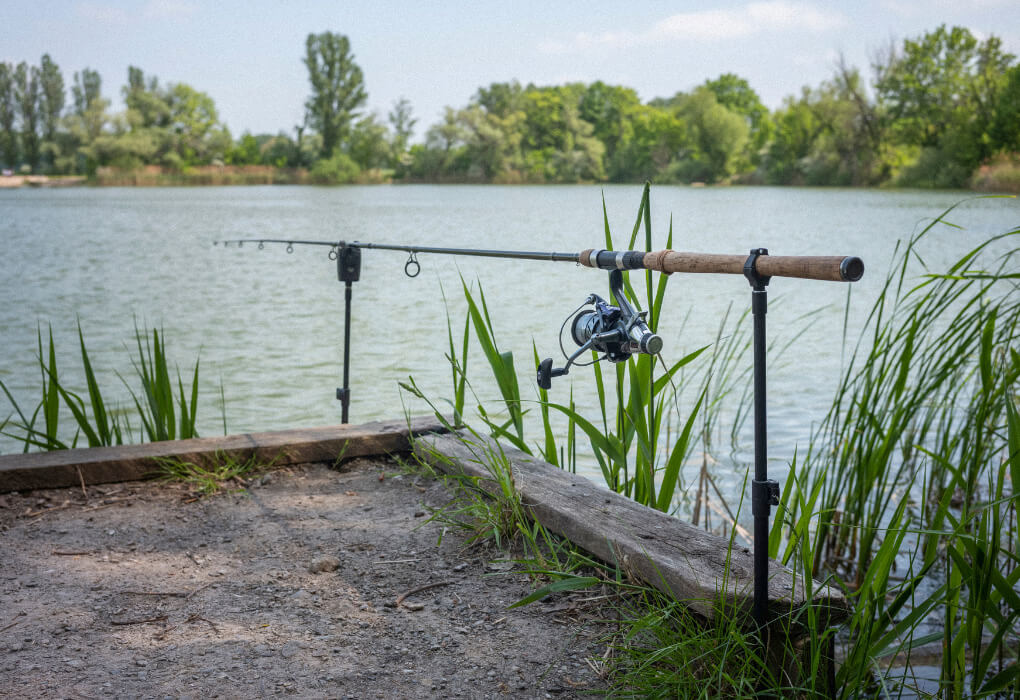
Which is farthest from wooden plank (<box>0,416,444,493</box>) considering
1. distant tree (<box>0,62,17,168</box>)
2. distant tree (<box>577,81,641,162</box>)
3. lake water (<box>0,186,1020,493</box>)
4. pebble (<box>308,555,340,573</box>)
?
distant tree (<box>577,81,641,162</box>)

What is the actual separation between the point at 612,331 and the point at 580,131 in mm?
72866

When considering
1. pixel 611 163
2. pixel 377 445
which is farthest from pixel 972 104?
pixel 377 445

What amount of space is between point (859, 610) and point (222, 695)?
1.11 meters

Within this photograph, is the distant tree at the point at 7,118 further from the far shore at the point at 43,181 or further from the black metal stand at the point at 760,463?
the black metal stand at the point at 760,463

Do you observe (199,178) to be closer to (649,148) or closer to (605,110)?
(649,148)

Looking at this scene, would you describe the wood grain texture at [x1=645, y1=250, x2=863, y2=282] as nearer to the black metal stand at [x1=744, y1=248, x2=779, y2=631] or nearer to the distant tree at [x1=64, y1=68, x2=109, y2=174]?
the black metal stand at [x1=744, y1=248, x2=779, y2=631]

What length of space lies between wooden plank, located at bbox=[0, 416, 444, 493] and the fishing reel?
127 cm

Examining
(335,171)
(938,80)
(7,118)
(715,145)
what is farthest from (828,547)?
(7,118)

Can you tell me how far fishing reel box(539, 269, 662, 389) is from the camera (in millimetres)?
1589

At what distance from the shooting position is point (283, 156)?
66375 mm

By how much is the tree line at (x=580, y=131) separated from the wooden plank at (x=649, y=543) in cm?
3935

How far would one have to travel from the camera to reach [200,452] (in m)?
2.82

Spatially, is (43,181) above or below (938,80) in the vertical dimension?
below

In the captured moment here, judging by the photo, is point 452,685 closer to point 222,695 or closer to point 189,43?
point 222,695
